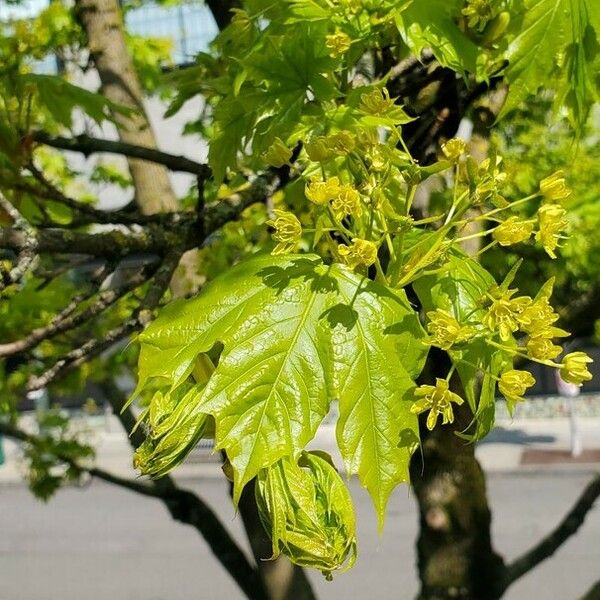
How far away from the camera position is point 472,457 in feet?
6.57

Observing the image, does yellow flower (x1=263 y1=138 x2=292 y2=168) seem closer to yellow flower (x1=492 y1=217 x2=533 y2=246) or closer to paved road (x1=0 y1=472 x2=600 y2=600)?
yellow flower (x1=492 y1=217 x2=533 y2=246)

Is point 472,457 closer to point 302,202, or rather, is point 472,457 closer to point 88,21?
point 302,202

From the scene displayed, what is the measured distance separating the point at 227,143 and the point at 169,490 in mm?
1694

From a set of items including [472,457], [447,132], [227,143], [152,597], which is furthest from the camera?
[152,597]

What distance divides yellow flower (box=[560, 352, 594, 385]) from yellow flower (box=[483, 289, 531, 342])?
0.07m

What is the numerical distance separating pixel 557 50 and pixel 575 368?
38 cm

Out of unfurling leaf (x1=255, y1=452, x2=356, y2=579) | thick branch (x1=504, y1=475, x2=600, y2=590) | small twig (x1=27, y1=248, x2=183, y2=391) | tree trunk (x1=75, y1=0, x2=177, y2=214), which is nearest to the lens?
unfurling leaf (x1=255, y1=452, x2=356, y2=579)

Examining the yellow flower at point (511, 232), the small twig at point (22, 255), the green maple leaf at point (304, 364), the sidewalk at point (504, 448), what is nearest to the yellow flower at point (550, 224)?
the yellow flower at point (511, 232)

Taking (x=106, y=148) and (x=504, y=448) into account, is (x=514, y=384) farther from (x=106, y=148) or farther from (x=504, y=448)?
(x=504, y=448)

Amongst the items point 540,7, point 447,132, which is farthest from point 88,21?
point 540,7

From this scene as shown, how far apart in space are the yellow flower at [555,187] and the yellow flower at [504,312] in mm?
106

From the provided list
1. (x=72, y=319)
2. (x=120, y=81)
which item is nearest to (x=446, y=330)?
(x=72, y=319)

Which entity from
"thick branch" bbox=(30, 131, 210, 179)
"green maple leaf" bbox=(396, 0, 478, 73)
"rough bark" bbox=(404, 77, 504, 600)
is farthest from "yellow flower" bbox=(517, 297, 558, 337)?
"rough bark" bbox=(404, 77, 504, 600)

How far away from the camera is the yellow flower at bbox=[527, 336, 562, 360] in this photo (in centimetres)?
69
